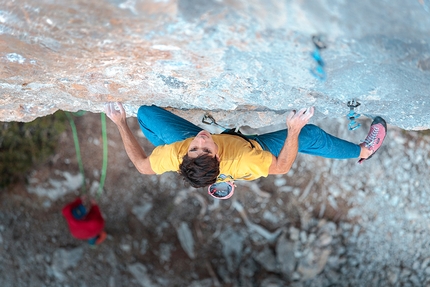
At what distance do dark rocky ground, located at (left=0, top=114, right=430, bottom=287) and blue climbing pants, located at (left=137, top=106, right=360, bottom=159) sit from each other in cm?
191

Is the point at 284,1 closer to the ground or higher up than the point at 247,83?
higher up

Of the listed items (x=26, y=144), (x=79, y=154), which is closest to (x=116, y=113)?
(x=79, y=154)

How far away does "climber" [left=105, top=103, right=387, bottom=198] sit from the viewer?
7.73ft

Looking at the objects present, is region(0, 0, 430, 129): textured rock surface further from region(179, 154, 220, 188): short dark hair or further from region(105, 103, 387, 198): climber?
region(179, 154, 220, 188): short dark hair

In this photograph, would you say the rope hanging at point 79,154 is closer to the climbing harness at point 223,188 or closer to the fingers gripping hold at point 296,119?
the climbing harness at point 223,188

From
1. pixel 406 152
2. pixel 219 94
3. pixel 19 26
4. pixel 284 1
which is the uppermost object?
pixel 284 1

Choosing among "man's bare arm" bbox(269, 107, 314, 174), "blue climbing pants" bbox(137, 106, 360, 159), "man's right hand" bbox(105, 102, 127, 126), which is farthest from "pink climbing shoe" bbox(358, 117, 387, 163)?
"man's right hand" bbox(105, 102, 127, 126)

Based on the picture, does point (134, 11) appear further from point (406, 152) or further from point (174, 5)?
point (406, 152)

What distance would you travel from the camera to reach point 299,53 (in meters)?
2.02

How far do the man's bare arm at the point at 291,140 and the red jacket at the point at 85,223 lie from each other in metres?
3.34

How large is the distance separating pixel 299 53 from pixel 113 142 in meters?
4.21

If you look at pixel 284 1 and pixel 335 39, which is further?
pixel 335 39

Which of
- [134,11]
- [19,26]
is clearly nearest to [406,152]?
[134,11]

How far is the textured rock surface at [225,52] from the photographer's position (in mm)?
1840
